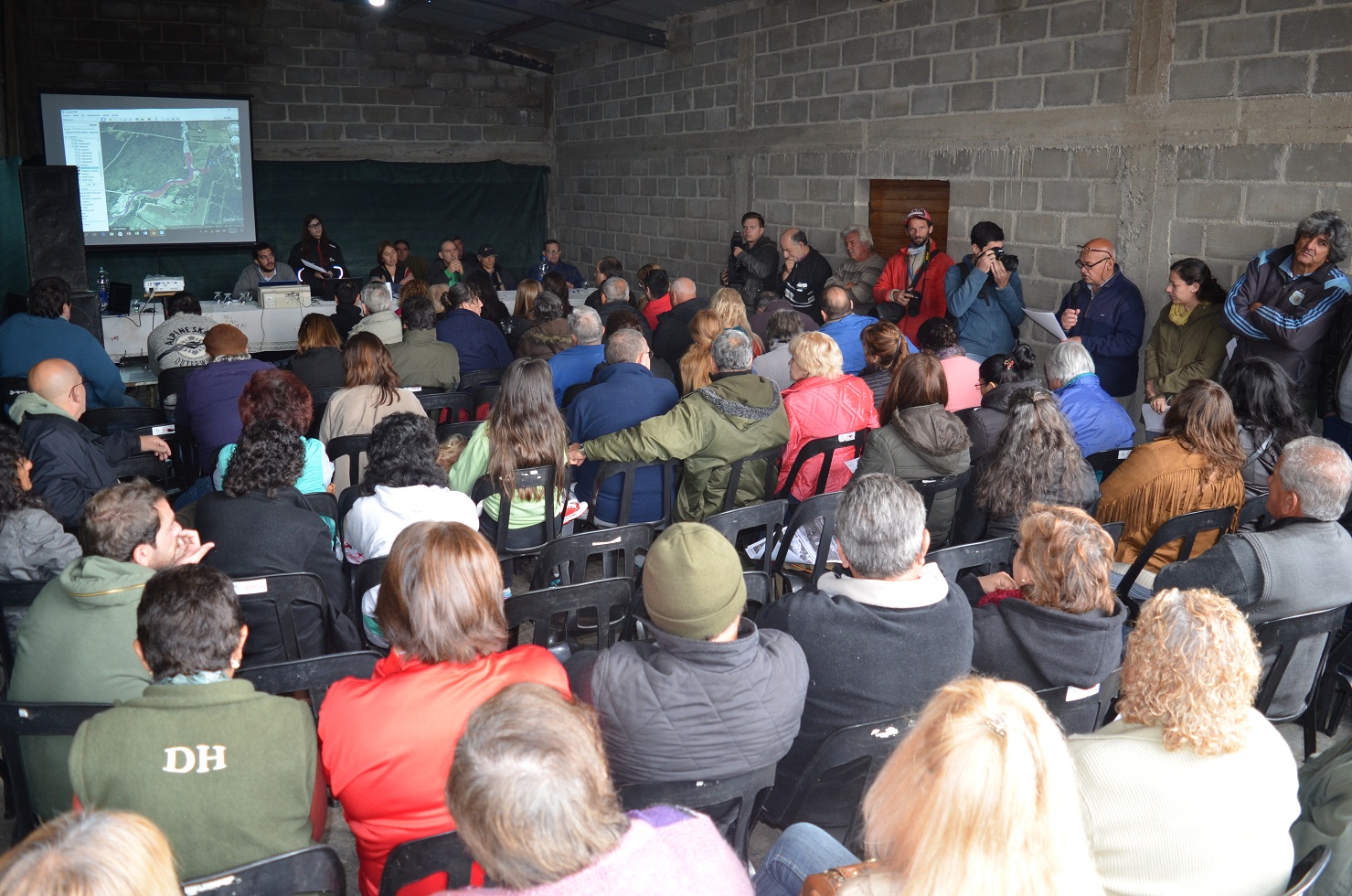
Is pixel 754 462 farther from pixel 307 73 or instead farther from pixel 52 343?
pixel 307 73

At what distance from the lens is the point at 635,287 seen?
11.0m

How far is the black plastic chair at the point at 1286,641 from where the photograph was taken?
247cm

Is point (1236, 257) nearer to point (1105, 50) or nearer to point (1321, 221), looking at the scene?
point (1321, 221)

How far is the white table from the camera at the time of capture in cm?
714

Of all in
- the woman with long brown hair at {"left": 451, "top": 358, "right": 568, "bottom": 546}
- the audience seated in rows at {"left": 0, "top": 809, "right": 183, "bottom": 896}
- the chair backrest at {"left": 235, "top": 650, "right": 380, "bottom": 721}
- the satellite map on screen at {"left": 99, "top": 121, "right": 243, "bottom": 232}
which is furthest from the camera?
the satellite map on screen at {"left": 99, "top": 121, "right": 243, "bottom": 232}

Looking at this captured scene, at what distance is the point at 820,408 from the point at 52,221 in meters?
5.32

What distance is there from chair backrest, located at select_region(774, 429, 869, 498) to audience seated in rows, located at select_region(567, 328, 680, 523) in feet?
1.72

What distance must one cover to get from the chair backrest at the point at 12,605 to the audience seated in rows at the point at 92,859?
167 centimetres

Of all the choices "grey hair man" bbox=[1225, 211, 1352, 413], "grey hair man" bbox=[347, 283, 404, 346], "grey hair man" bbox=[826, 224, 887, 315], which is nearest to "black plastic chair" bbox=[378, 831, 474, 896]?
"grey hair man" bbox=[1225, 211, 1352, 413]

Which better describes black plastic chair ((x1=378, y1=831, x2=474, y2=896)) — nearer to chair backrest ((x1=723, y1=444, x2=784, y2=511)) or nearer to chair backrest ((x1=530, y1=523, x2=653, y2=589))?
chair backrest ((x1=530, y1=523, x2=653, y2=589))

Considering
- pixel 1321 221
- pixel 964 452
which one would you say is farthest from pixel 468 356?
pixel 1321 221

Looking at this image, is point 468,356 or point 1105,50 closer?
point 1105,50

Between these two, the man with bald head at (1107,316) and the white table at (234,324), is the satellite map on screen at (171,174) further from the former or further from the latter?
the man with bald head at (1107,316)

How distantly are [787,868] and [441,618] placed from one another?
0.76m
